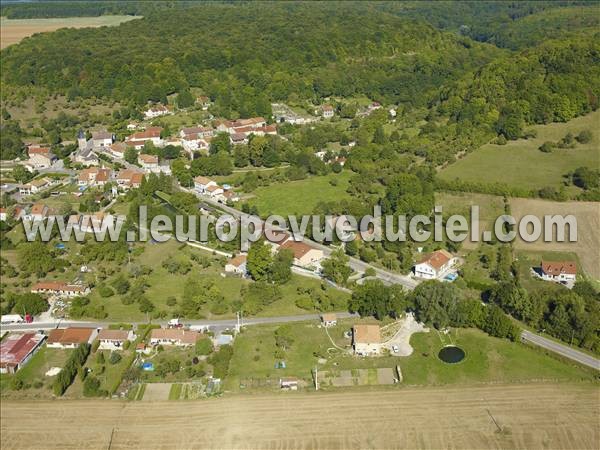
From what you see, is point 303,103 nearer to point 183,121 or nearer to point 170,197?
point 183,121

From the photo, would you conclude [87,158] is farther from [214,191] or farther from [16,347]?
[16,347]

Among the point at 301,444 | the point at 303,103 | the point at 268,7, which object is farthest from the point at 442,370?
the point at 268,7

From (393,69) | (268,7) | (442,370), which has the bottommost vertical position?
(442,370)

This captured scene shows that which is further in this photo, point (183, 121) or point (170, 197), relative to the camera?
point (183, 121)

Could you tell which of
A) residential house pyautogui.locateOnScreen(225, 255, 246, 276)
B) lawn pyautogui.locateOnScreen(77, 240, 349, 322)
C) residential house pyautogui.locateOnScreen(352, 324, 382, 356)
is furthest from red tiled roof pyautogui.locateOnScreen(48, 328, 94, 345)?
residential house pyautogui.locateOnScreen(352, 324, 382, 356)

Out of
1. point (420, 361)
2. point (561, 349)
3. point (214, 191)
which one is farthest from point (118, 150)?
point (561, 349)

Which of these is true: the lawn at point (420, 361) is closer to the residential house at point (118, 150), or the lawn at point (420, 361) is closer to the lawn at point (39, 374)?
the lawn at point (39, 374)

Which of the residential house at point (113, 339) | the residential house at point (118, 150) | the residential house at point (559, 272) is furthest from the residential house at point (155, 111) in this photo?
the residential house at point (559, 272)
